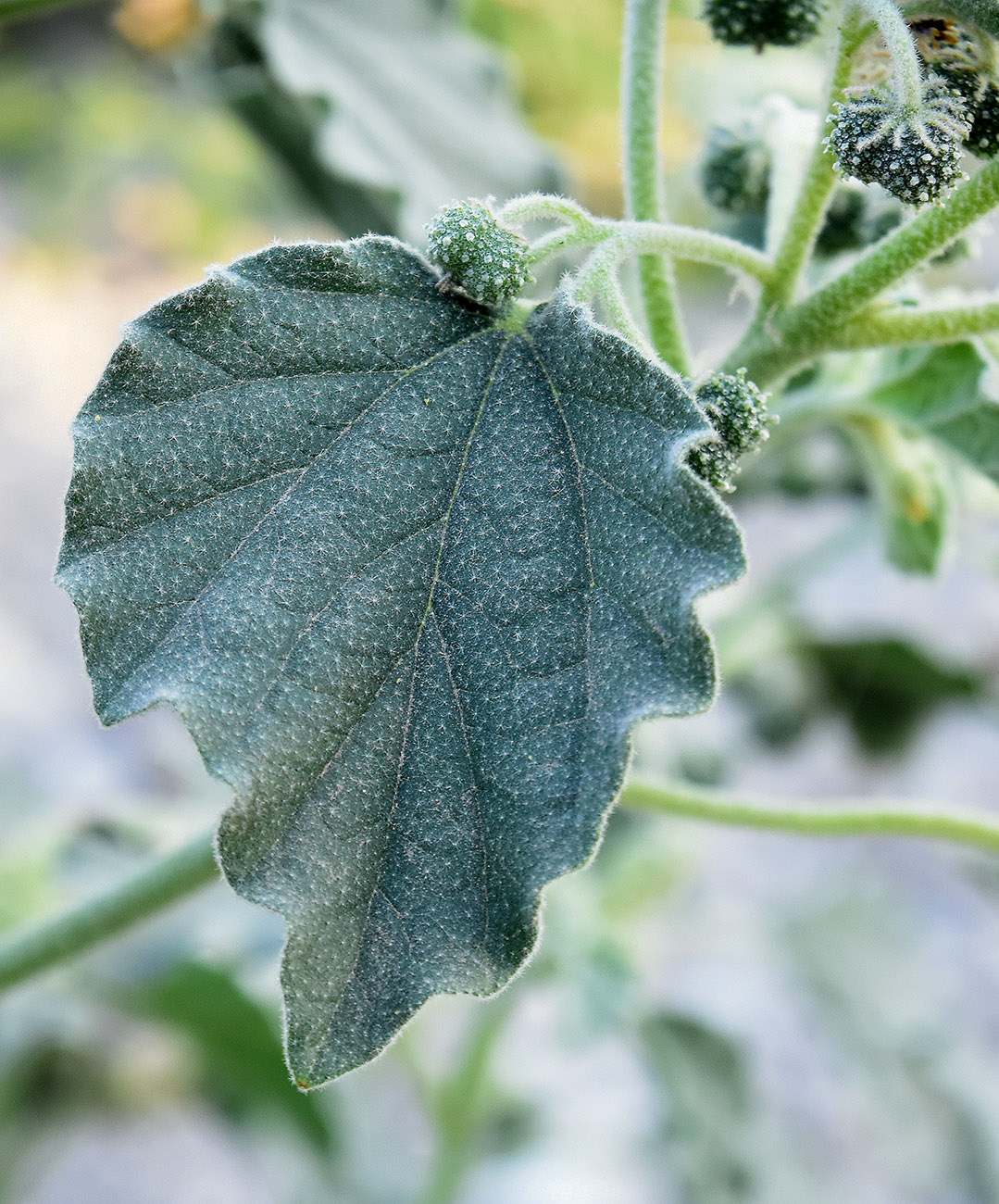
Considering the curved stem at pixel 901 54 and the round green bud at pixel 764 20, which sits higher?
the curved stem at pixel 901 54

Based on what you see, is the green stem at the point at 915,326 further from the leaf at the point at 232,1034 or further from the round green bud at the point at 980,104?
the leaf at the point at 232,1034

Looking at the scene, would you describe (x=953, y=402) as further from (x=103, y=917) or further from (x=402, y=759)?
(x=103, y=917)

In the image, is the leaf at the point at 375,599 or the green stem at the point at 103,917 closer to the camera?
the leaf at the point at 375,599

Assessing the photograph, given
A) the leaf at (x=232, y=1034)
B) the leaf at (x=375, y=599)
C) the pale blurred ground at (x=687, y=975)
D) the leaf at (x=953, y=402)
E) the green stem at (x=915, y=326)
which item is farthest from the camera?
the pale blurred ground at (x=687, y=975)

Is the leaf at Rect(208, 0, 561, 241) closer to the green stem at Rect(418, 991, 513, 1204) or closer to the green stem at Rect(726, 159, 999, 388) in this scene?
the green stem at Rect(726, 159, 999, 388)

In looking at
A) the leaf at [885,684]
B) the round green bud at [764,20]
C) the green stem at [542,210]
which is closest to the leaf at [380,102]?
the round green bud at [764,20]

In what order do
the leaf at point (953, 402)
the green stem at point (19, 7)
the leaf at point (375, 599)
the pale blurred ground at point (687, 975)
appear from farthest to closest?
Result: the pale blurred ground at point (687, 975) < the green stem at point (19, 7) < the leaf at point (953, 402) < the leaf at point (375, 599)

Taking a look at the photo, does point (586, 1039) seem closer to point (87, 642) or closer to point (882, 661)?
point (882, 661)

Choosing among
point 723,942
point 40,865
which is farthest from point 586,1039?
point 723,942
